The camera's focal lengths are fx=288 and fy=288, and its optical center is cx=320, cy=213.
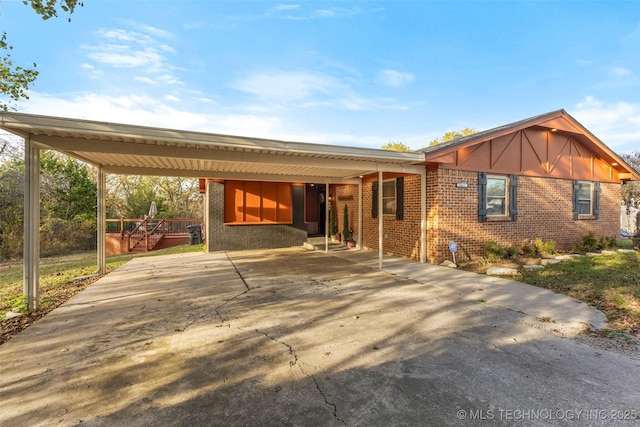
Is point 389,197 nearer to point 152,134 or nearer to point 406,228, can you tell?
point 406,228

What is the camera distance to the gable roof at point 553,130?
7809 mm

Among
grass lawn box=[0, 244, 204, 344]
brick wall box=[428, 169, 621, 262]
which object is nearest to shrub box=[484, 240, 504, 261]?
brick wall box=[428, 169, 621, 262]

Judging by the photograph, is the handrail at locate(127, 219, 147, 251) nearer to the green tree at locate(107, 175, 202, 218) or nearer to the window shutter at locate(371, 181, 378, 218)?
the green tree at locate(107, 175, 202, 218)

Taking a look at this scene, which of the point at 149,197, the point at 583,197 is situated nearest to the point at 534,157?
the point at 583,197

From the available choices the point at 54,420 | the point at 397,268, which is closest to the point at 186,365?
the point at 54,420

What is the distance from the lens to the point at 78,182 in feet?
49.2

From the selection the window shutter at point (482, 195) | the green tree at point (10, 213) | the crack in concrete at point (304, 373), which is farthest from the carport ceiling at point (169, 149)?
the green tree at point (10, 213)

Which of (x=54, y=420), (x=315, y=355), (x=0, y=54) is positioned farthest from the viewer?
(x=0, y=54)

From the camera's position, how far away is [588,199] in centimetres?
1097

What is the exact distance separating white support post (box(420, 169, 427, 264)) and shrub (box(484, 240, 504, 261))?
6.11ft

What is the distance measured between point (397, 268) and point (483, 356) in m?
4.70

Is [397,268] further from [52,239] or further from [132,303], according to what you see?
[52,239]

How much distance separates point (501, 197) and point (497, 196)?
179 millimetres

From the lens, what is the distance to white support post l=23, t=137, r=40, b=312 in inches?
174
